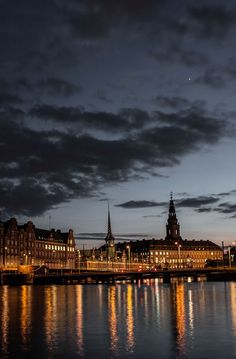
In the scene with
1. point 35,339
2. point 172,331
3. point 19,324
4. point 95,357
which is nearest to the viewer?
point 95,357

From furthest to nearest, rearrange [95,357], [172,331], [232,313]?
[232,313] → [172,331] → [95,357]

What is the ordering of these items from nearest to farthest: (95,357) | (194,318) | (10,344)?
(95,357)
(10,344)
(194,318)

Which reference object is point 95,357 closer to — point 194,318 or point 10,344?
point 10,344

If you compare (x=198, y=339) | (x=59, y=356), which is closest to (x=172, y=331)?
(x=198, y=339)

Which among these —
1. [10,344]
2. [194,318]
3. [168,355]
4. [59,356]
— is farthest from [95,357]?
[194,318]

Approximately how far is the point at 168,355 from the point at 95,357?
14.8ft

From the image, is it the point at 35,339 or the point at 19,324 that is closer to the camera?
the point at 35,339

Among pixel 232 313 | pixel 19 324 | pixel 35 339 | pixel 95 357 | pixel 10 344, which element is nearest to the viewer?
pixel 95 357

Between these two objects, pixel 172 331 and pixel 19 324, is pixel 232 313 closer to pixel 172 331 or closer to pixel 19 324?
pixel 172 331

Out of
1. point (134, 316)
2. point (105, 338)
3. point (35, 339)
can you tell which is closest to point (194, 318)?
point (134, 316)

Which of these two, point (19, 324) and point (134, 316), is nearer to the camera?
point (19, 324)

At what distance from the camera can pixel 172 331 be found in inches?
1727

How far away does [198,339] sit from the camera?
3900 centimetres

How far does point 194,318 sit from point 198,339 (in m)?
14.6
